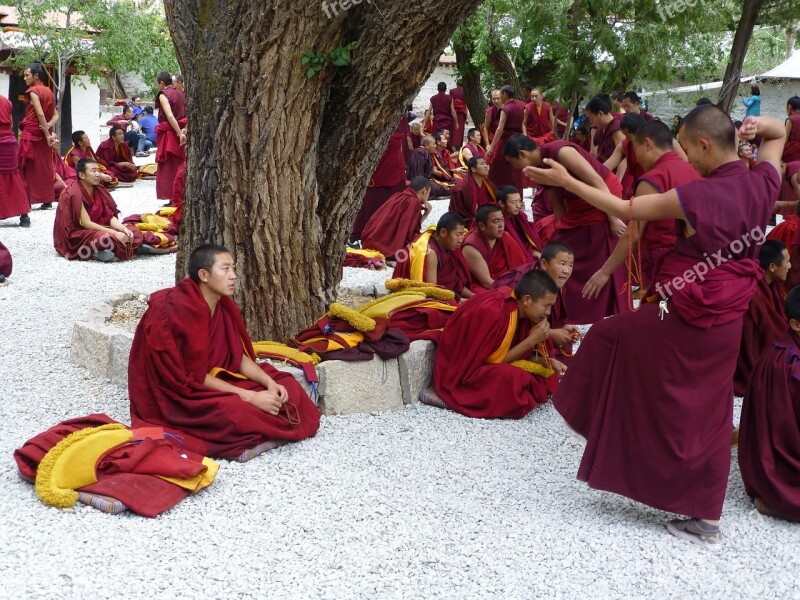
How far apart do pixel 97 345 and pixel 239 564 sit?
6.93 ft

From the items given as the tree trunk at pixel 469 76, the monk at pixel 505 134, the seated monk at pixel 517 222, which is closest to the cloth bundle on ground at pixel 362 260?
the seated monk at pixel 517 222

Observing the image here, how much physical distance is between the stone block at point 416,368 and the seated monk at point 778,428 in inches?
66.5

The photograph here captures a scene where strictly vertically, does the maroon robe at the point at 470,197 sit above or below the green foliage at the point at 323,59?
below

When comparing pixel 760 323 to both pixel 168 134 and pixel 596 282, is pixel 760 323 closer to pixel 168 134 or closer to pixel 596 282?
pixel 596 282

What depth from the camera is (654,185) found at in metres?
3.47

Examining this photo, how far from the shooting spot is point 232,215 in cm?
461

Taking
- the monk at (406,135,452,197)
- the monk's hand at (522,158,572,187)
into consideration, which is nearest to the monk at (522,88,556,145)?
the monk at (406,135,452,197)

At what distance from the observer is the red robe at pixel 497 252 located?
19.4 feet

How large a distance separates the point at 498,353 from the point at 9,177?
6.07 metres

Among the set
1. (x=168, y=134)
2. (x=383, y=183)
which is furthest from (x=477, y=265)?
(x=168, y=134)

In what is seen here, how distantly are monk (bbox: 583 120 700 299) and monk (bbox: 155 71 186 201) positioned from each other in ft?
23.1

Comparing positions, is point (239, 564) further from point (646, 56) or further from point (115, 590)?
point (646, 56)

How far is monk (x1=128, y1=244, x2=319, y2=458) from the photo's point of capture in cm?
378

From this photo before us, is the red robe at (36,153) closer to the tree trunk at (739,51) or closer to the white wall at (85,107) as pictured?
the white wall at (85,107)
